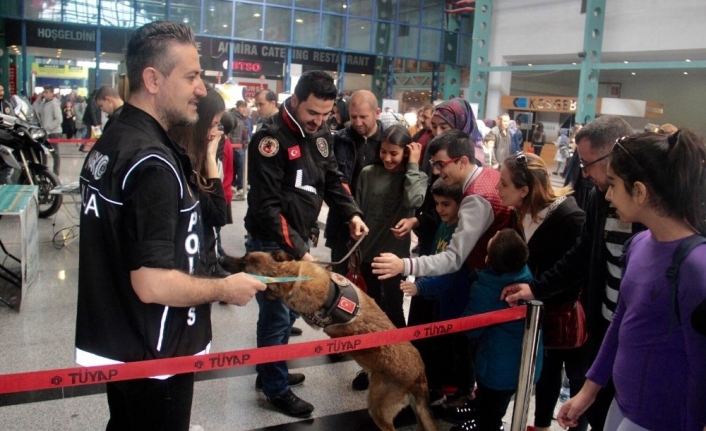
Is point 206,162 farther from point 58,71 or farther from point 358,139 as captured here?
point 58,71

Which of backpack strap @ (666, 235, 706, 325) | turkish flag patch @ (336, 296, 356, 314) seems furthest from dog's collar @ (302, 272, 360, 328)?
backpack strap @ (666, 235, 706, 325)

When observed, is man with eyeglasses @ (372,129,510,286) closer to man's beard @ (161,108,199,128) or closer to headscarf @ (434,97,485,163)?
headscarf @ (434,97,485,163)

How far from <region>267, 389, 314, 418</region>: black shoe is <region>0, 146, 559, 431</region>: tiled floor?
39mm

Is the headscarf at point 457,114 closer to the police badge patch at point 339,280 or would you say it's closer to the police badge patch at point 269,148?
the police badge patch at point 269,148

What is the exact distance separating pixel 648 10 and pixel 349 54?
1041cm

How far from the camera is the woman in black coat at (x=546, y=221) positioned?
2592 millimetres

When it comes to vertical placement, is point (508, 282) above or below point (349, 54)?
below

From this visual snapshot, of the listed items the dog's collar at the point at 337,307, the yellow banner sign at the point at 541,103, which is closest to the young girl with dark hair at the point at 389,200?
the dog's collar at the point at 337,307

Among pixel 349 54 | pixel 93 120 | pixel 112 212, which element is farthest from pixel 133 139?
pixel 349 54

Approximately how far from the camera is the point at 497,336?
8.68ft

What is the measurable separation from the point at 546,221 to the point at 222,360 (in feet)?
5.20

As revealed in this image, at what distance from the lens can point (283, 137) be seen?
282cm

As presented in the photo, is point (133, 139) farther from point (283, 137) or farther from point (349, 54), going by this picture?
point (349, 54)

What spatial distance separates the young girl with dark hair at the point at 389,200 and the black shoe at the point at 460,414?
0.55 m
